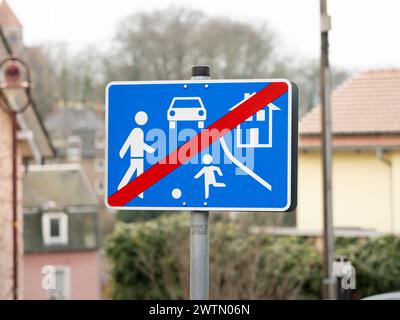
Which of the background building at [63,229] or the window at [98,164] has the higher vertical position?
the window at [98,164]

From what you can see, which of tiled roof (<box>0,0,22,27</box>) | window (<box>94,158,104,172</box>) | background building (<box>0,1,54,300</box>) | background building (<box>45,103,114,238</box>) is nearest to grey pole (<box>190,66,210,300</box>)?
background building (<box>0,1,54,300</box>)

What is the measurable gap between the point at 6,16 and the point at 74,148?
178 ft

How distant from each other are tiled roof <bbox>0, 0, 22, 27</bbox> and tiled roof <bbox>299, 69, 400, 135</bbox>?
8363mm

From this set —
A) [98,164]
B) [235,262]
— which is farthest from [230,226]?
[98,164]

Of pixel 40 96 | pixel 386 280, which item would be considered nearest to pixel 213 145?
pixel 386 280

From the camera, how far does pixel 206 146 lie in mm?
4219

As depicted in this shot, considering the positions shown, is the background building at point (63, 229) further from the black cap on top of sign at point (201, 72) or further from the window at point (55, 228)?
the black cap on top of sign at point (201, 72)

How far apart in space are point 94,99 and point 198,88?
220ft

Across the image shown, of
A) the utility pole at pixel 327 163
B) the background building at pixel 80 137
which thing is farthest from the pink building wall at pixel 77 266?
the background building at pixel 80 137

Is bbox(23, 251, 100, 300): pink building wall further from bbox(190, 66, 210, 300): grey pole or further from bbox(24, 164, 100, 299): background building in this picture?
bbox(190, 66, 210, 300): grey pole

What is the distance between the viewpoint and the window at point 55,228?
151 feet

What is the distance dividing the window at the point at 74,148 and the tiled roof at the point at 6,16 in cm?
4899

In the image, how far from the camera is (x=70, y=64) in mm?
67938

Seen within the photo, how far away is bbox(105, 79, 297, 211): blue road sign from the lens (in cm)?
422
